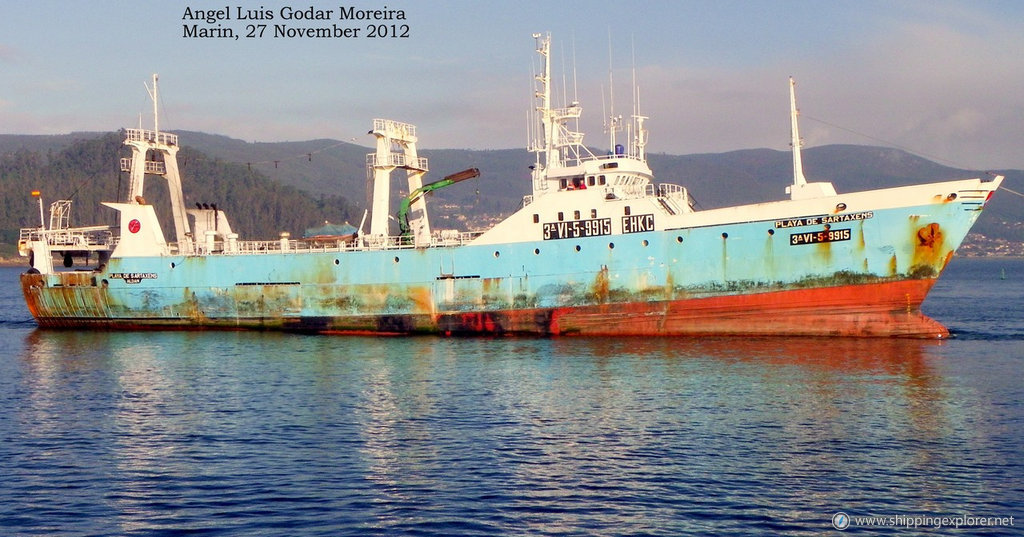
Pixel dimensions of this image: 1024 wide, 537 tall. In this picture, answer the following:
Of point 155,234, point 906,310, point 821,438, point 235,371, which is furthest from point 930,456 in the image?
point 155,234

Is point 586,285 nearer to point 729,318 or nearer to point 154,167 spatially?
point 729,318

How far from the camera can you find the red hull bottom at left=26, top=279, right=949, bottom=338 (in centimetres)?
3778

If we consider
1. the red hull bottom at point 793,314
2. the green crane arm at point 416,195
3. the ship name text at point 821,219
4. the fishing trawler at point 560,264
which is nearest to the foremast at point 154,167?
the fishing trawler at point 560,264

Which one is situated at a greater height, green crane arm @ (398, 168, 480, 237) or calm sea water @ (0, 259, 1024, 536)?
green crane arm @ (398, 168, 480, 237)

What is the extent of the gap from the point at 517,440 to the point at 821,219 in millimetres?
20293

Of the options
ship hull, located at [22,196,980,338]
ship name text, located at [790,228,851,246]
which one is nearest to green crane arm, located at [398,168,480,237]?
ship hull, located at [22,196,980,338]

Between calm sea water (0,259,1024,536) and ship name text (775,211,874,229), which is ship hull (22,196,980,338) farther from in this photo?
calm sea water (0,259,1024,536)

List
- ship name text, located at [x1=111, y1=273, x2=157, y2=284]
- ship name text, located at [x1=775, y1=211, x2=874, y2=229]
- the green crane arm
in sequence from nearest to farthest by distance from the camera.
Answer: ship name text, located at [x1=775, y1=211, x2=874, y2=229], the green crane arm, ship name text, located at [x1=111, y1=273, x2=157, y2=284]

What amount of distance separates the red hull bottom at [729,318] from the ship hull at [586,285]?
0.05 metres

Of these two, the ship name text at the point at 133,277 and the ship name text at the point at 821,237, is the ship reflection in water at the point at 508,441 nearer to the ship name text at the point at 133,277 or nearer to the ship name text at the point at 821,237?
the ship name text at the point at 821,237

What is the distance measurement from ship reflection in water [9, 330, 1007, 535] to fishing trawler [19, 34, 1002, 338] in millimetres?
3376

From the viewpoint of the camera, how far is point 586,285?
1594 inches

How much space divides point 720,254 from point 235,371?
64.3ft

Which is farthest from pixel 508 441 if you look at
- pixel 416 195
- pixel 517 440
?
pixel 416 195
